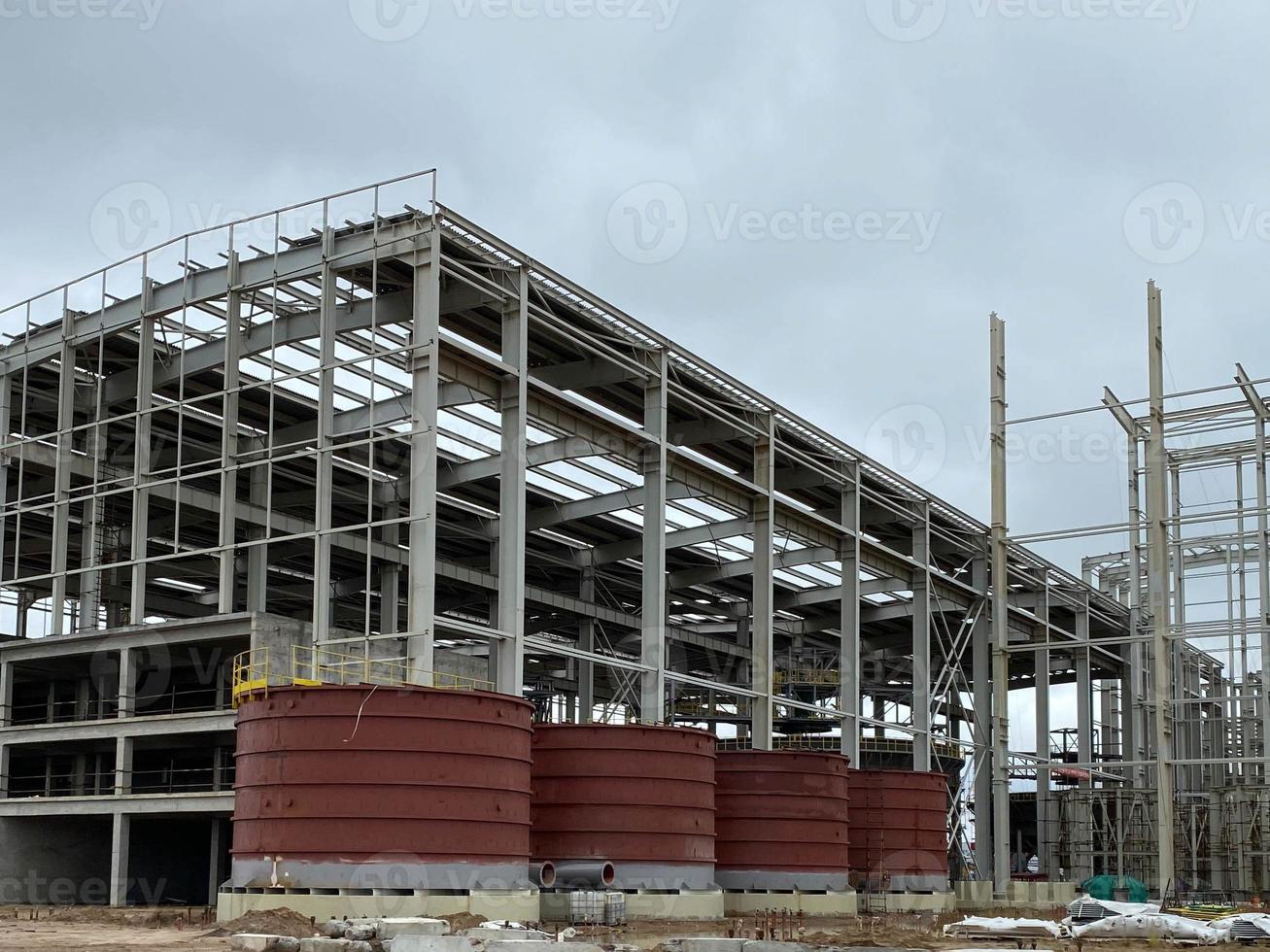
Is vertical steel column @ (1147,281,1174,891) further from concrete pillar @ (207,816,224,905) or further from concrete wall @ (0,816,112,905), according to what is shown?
concrete wall @ (0,816,112,905)

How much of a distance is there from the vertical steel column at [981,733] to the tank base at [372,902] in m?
33.0

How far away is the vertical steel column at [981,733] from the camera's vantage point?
58469 mm

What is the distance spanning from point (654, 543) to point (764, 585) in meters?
6.35

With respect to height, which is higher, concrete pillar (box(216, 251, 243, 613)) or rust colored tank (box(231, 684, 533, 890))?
concrete pillar (box(216, 251, 243, 613))

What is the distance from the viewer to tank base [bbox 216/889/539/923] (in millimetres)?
27859

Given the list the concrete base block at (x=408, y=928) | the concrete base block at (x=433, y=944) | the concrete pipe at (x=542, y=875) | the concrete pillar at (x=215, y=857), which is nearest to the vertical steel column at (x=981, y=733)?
the concrete pipe at (x=542, y=875)

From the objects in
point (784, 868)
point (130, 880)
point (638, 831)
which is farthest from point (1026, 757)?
point (130, 880)

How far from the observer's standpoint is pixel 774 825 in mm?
40250

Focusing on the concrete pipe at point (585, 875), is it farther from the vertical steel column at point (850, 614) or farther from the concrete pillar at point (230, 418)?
the vertical steel column at point (850, 614)

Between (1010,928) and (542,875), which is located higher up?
(542,875)

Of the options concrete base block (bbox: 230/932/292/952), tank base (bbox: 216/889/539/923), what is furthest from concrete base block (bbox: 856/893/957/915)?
concrete base block (bbox: 230/932/292/952)

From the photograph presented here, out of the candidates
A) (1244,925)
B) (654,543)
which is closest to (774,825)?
(654,543)

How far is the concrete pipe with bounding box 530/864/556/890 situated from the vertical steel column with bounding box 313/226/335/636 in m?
7.27

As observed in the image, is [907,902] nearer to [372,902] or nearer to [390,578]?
[390,578]
